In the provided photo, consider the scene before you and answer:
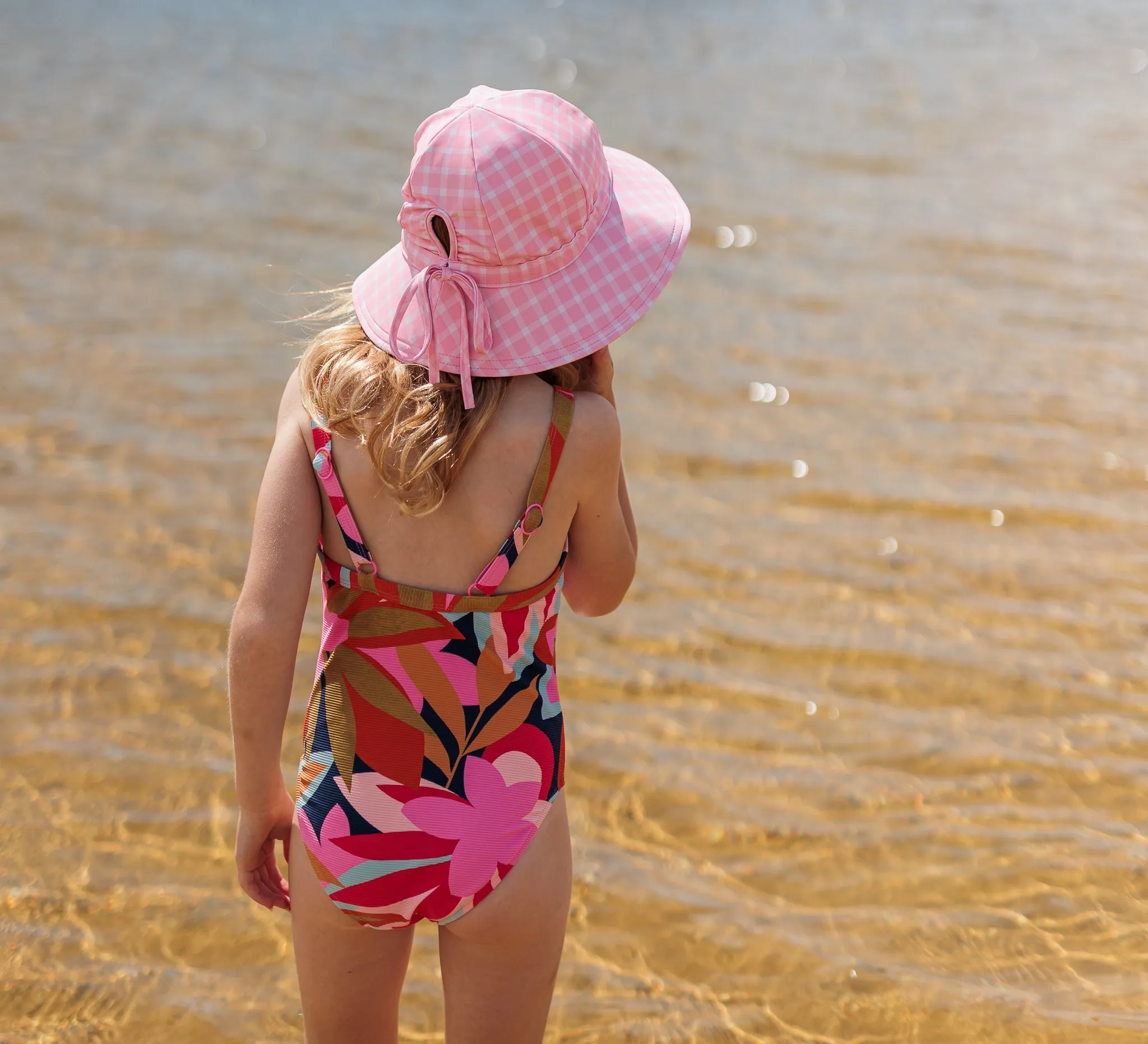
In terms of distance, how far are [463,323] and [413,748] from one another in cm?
55

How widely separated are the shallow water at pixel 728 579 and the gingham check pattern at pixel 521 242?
150 cm

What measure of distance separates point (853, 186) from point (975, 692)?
13.6 feet

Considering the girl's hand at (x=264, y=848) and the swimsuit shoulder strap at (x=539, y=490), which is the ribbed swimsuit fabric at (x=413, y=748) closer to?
the swimsuit shoulder strap at (x=539, y=490)

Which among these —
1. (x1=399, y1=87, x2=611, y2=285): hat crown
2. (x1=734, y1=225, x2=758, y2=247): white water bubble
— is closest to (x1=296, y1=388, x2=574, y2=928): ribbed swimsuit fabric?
(x1=399, y1=87, x2=611, y2=285): hat crown

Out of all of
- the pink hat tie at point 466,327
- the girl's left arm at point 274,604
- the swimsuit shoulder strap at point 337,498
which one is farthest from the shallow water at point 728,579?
the pink hat tie at point 466,327

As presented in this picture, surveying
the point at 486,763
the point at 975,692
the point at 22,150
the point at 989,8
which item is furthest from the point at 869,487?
the point at 989,8

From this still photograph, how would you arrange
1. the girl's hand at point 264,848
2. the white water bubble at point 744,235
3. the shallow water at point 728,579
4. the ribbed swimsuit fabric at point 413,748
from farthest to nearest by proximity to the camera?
the white water bubble at point 744,235
the shallow water at point 728,579
the girl's hand at point 264,848
the ribbed swimsuit fabric at point 413,748

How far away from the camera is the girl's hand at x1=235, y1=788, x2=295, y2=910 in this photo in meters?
1.80

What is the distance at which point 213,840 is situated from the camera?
2.92 m

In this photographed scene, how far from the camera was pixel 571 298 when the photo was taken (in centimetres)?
161

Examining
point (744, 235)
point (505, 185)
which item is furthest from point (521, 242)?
point (744, 235)

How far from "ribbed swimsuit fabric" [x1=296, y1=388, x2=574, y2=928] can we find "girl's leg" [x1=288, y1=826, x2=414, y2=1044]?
0.04 m

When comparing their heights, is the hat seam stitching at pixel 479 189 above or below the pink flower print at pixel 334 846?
above

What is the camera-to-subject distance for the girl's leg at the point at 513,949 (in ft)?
5.58
